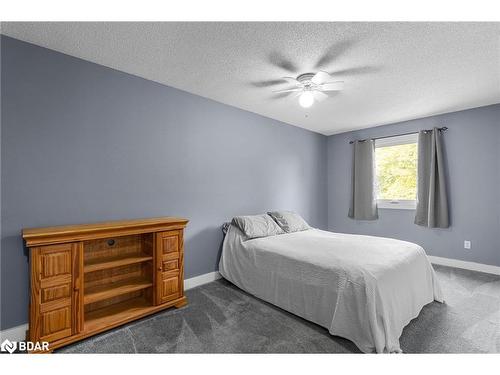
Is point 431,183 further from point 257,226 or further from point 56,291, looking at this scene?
point 56,291

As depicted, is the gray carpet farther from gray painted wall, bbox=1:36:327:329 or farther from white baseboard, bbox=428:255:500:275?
white baseboard, bbox=428:255:500:275

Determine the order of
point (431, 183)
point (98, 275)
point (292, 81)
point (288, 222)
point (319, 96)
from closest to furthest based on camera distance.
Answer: point (98, 275) → point (292, 81) → point (319, 96) → point (288, 222) → point (431, 183)

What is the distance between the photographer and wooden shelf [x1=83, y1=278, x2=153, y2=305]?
6.50ft

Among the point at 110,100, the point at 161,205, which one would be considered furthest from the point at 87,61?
the point at 161,205

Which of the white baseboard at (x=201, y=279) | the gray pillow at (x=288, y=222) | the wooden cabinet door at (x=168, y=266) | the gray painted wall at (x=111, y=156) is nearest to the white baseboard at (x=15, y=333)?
the gray painted wall at (x=111, y=156)

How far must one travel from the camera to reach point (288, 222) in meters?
3.44

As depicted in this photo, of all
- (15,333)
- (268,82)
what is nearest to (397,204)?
(268,82)

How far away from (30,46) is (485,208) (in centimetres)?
547

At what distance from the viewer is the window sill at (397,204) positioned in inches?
162

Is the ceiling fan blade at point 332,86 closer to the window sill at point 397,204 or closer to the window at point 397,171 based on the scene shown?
the window at point 397,171

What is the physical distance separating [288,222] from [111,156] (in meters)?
2.31

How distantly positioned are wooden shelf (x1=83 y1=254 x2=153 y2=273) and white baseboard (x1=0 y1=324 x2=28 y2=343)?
62 cm

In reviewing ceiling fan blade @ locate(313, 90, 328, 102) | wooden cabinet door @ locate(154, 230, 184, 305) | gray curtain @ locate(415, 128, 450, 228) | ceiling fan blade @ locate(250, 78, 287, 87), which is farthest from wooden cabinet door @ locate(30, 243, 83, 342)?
gray curtain @ locate(415, 128, 450, 228)
